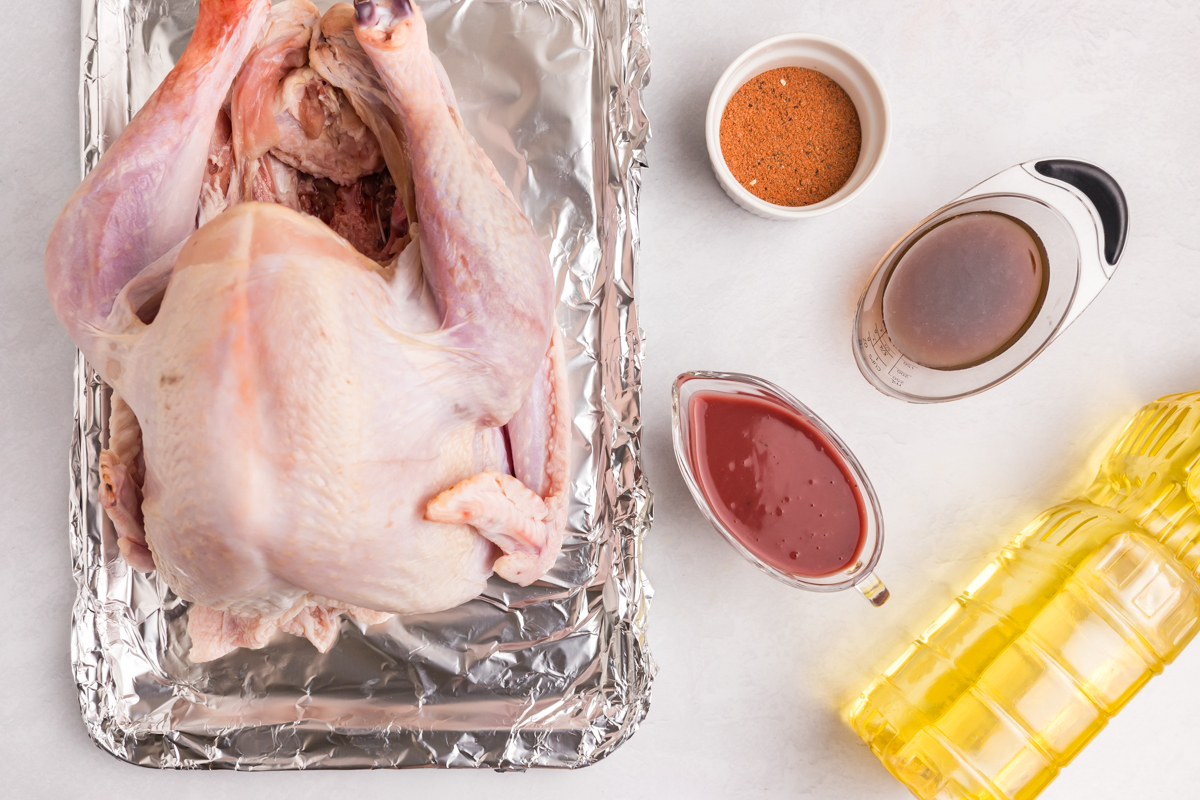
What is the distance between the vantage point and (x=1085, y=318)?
1396 millimetres

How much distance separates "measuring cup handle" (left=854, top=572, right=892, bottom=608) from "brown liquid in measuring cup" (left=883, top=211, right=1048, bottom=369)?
0.37m

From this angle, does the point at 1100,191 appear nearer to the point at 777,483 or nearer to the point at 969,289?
the point at 969,289

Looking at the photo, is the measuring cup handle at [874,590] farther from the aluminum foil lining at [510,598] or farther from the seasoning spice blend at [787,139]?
the seasoning spice blend at [787,139]

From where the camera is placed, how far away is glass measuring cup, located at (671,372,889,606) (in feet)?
4.01

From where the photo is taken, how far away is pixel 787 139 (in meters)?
1.26

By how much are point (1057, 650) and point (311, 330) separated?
4.07ft

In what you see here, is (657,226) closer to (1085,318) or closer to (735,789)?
(1085,318)

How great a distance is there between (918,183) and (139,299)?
1241 mm

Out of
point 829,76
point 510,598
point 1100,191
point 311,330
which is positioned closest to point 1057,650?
point 1100,191

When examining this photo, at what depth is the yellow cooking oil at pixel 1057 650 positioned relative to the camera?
124cm

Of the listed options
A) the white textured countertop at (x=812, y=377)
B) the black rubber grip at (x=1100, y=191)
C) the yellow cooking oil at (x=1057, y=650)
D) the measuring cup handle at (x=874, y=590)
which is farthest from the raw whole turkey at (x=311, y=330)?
the black rubber grip at (x=1100, y=191)

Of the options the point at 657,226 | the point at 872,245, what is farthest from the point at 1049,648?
the point at 657,226

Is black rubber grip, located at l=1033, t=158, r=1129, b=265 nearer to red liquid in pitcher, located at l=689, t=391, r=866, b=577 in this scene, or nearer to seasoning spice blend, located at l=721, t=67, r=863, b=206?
seasoning spice blend, located at l=721, t=67, r=863, b=206

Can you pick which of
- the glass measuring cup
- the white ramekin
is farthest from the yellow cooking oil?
the white ramekin
